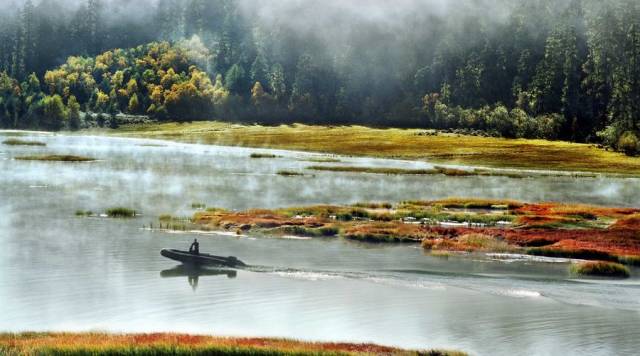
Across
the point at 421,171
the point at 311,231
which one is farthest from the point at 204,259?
the point at 421,171

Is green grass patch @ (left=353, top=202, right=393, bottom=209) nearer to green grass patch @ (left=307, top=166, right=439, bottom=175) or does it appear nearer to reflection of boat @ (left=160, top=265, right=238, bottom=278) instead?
reflection of boat @ (left=160, top=265, right=238, bottom=278)

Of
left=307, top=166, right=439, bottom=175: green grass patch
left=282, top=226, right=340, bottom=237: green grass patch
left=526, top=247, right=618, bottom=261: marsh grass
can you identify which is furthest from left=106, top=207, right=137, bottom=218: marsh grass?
left=307, top=166, right=439, bottom=175: green grass patch

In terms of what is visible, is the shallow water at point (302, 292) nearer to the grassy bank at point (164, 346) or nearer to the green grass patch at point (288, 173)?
the grassy bank at point (164, 346)

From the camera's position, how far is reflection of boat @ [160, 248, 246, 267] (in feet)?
190

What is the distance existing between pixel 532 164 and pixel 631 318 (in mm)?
151234

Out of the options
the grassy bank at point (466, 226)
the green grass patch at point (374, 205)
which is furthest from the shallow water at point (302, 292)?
the green grass patch at point (374, 205)

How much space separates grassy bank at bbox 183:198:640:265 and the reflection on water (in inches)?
752

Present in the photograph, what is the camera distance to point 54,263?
60219 mm

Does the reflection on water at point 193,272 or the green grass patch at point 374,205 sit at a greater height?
the green grass patch at point 374,205

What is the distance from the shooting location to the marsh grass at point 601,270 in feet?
196

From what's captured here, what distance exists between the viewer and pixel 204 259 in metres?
58.2

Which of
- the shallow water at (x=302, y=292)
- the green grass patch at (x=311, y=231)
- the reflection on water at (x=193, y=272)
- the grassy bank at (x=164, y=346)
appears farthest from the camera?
the green grass patch at (x=311, y=231)

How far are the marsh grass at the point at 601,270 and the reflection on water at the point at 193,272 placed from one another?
77.5ft

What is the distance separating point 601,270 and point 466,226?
23087 mm
